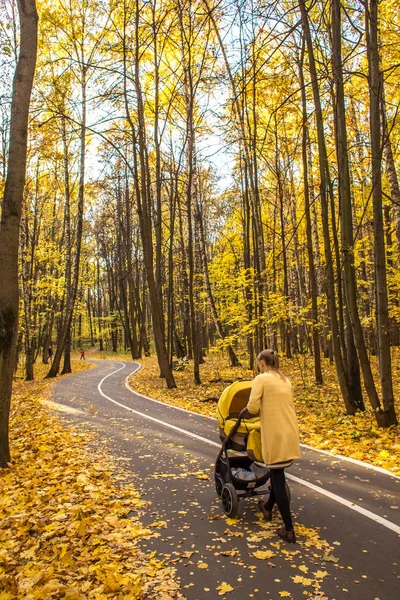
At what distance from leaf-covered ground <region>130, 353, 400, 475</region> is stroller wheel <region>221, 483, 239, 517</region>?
292cm

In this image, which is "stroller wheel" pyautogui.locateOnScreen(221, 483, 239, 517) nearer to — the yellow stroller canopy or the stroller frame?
the stroller frame

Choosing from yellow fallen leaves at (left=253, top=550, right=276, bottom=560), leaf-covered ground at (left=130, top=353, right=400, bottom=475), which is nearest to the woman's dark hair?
yellow fallen leaves at (left=253, top=550, right=276, bottom=560)

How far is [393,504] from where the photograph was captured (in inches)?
191

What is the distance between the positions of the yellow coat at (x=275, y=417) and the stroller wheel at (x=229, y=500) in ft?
2.32

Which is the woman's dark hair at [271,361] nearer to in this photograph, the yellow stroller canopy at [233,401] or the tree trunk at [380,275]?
the yellow stroller canopy at [233,401]

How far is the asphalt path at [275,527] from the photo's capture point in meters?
3.32

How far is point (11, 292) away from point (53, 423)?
15.7 feet

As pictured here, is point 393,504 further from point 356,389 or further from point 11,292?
point 11,292

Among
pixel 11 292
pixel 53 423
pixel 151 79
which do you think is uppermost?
pixel 151 79

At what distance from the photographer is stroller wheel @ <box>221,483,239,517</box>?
4.52 metres

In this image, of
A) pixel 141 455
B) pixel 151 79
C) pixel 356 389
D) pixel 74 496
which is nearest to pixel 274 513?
pixel 74 496

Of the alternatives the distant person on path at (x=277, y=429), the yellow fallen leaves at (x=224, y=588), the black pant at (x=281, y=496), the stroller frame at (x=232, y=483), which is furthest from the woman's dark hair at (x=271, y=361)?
the yellow fallen leaves at (x=224, y=588)

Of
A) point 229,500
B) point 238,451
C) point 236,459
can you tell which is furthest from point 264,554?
point 236,459

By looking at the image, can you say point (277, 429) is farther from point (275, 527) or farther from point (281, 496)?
point (275, 527)
